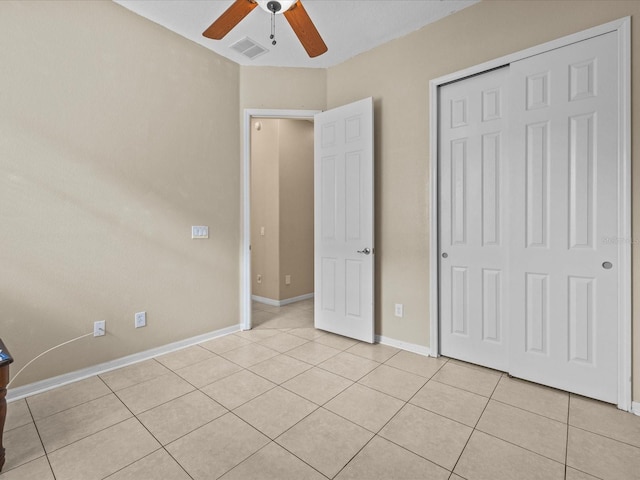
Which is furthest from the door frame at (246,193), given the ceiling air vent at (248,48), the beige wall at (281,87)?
the ceiling air vent at (248,48)

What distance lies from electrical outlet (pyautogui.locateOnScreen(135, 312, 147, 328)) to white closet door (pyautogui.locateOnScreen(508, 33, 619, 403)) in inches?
116

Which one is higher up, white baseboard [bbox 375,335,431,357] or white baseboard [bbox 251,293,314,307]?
white baseboard [bbox 251,293,314,307]

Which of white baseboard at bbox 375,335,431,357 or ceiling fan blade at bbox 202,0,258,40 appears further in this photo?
white baseboard at bbox 375,335,431,357

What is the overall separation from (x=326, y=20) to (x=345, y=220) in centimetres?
174

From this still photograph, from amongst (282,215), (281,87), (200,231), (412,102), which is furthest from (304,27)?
(282,215)

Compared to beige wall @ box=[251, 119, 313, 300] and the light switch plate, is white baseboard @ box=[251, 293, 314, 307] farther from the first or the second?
the light switch plate

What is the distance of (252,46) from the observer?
308 centimetres

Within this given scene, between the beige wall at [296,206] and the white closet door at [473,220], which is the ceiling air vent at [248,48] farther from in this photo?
the white closet door at [473,220]

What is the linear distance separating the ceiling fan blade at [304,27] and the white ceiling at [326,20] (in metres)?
0.60

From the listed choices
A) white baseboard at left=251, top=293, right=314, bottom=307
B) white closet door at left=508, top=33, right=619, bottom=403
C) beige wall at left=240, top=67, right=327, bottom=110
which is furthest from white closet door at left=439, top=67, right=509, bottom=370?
white baseboard at left=251, top=293, right=314, bottom=307

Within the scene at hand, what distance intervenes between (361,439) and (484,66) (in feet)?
8.88

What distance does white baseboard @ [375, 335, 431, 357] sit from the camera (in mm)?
2850

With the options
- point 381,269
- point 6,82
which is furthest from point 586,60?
point 6,82

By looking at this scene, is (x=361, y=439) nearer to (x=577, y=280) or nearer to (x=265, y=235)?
(x=577, y=280)
